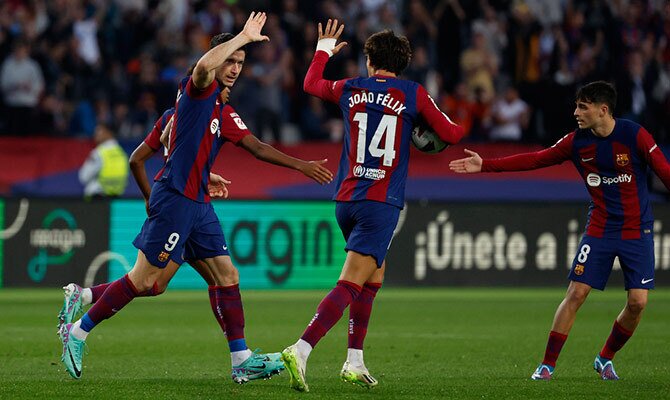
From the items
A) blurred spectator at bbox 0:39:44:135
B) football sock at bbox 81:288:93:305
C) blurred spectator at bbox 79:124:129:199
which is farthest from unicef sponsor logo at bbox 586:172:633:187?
blurred spectator at bbox 0:39:44:135

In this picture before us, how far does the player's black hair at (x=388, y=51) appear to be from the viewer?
8289 mm

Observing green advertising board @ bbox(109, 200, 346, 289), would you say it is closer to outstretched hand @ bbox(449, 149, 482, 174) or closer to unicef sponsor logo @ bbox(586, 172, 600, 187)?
unicef sponsor logo @ bbox(586, 172, 600, 187)

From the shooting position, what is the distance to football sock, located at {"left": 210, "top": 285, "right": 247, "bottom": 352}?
866 cm

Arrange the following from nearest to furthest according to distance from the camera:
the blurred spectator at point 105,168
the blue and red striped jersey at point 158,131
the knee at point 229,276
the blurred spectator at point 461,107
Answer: the knee at point 229,276
the blue and red striped jersey at point 158,131
the blurred spectator at point 105,168
the blurred spectator at point 461,107

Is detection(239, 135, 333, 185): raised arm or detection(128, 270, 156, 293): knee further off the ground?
detection(239, 135, 333, 185): raised arm

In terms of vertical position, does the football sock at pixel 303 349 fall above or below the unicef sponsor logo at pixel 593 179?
below

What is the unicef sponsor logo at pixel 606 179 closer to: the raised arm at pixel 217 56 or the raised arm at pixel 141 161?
the raised arm at pixel 217 56

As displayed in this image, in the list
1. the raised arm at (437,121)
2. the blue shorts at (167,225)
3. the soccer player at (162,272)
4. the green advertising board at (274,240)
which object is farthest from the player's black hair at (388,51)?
the green advertising board at (274,240)

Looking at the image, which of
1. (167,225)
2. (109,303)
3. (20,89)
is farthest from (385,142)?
(20,89)

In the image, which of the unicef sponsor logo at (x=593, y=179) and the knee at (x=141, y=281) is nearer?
the knee at (x=141, y=281)

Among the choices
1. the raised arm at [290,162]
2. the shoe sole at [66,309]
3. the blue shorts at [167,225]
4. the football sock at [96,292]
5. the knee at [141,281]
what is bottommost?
the shoe sole at [66,309]

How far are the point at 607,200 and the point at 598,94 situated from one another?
0.75 metres

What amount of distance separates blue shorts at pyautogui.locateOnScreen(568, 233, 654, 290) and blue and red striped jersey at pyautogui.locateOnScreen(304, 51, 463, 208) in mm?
1571

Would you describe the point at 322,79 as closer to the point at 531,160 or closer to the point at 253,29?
the point at 253,29
